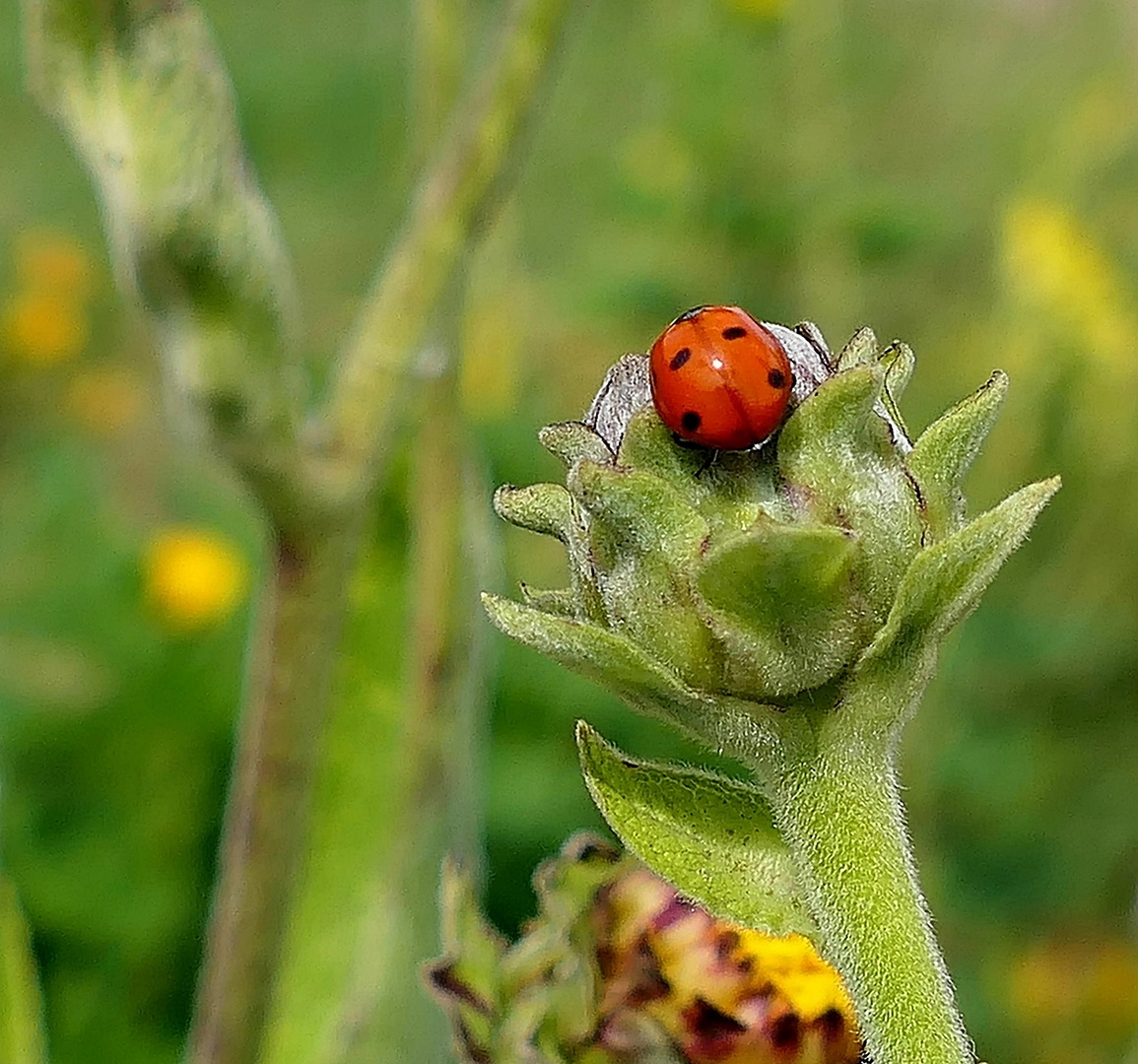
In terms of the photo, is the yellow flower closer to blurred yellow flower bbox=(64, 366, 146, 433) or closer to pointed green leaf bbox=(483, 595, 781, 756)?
pointed green leaf bbox=(483, 595, 781, 756)

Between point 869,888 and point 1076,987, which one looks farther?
point 1076,987

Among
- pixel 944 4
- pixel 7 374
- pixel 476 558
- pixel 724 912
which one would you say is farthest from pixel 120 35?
pixel 944 4

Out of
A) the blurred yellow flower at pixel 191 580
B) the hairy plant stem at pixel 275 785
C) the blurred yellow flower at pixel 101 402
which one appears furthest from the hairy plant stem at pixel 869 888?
the blurred yellow flower at pixel 101 402

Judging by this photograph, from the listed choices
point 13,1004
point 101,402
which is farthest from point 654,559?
point 101,402

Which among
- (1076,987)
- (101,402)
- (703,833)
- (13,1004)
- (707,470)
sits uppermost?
(707,470)

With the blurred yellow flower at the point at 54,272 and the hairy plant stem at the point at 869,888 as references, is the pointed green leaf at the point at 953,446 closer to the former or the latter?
the hairy plant stem at the point at 869,888

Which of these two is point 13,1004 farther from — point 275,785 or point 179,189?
point 179,189
